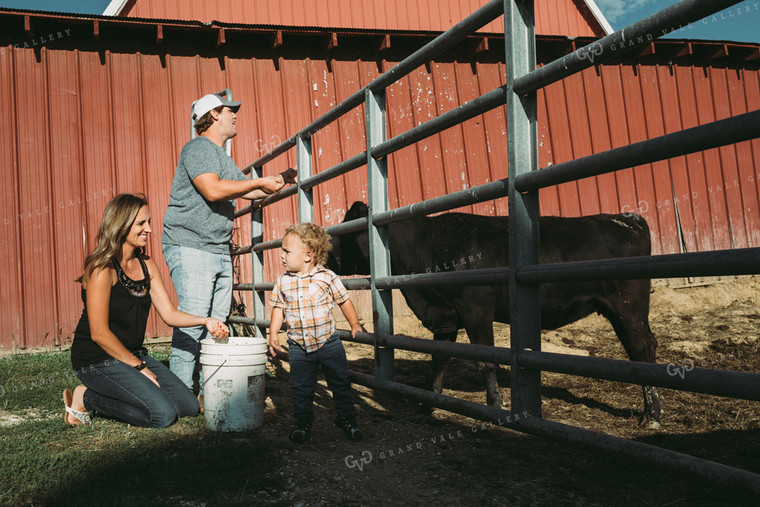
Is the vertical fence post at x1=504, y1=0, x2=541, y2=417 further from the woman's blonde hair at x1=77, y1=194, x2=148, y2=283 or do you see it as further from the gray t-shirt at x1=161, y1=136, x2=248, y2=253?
the woman's blonde hair at x1=77, y1=194, x2=148, y2=283

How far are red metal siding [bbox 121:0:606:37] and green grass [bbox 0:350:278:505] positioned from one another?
8.10 metres

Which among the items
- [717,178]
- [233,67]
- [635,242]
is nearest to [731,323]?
[635,242]

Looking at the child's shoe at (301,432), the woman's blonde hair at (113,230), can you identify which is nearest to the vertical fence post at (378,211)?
the child's shoe at (301,432)

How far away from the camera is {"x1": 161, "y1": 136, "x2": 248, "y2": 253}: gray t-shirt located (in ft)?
12.8

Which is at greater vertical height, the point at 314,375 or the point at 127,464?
the point at 314,375

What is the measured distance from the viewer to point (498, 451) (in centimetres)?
311

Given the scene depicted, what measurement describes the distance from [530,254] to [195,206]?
2416mm

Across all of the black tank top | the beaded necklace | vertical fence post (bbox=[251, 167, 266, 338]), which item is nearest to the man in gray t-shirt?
the beaded necklace

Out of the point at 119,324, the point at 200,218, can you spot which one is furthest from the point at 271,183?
the point at 119,324

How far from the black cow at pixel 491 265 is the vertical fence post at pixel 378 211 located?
37.2 inches

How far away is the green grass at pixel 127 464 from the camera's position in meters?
2.31

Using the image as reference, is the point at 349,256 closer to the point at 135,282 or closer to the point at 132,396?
the point at 135,282

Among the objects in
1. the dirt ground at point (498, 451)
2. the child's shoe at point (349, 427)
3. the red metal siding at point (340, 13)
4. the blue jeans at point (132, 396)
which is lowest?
the dirt ground at point (498, 451)

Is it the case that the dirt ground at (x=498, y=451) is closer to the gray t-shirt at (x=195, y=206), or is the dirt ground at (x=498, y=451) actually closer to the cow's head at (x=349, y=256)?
the cow's head at (x=349, y=256)
